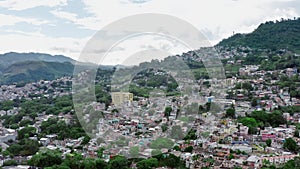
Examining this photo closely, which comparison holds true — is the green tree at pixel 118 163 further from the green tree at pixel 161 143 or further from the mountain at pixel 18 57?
the mountain at pixel 18 57

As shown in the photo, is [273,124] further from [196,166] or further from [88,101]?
[88,101]

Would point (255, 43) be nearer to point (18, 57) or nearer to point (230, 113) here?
point (230, 113)

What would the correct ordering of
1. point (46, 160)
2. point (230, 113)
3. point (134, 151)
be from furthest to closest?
point (230, 113)
point (134, 151)
point (46, 160)

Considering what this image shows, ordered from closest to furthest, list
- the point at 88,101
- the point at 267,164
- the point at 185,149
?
1. the point at 267,164
2. the point at 185,149
3. the point at 88,101

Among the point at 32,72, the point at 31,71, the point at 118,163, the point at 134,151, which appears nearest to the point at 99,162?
the point at 118,163

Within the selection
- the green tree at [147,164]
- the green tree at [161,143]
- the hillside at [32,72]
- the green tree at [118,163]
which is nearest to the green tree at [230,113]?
the green tree at [161,143]

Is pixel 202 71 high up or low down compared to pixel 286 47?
down

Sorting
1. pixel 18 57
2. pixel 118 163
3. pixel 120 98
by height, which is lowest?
pixel 118 163

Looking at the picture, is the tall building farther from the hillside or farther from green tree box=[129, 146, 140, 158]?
the hillside

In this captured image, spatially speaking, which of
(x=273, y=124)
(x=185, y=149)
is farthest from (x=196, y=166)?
(x=273, y=124)

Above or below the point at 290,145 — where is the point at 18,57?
above
